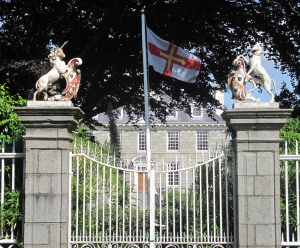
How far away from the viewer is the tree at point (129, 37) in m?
17.6

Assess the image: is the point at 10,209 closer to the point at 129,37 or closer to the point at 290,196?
the point at 290,196

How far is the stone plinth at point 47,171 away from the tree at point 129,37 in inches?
299

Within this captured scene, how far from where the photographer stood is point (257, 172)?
29.2 feet

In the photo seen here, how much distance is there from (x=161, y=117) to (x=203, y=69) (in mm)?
3706

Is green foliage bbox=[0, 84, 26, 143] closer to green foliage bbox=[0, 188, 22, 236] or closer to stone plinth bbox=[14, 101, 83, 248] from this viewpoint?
stone plinth bbox=[14, 101, 83, 248]

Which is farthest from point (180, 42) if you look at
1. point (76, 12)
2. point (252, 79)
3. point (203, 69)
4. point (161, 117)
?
point (252, 79)

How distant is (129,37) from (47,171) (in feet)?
35.3

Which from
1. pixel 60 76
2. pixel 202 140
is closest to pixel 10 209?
pixel 60 76

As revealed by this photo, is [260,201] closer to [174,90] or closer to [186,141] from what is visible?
[174,90]

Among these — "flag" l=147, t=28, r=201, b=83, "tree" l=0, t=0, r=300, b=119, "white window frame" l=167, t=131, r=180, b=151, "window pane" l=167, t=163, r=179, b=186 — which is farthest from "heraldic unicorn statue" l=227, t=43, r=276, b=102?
"white window frame" l=167, t=131, r=180, b=151

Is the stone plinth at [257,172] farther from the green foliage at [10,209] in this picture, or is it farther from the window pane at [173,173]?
the green foliage at [10,209]

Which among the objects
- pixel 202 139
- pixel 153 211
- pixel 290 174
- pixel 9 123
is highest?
pixel 202 139

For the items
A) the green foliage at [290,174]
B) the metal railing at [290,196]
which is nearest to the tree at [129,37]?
the green foliage at [290,174]

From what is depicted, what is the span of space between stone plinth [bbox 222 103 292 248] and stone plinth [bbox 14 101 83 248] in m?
2.69
